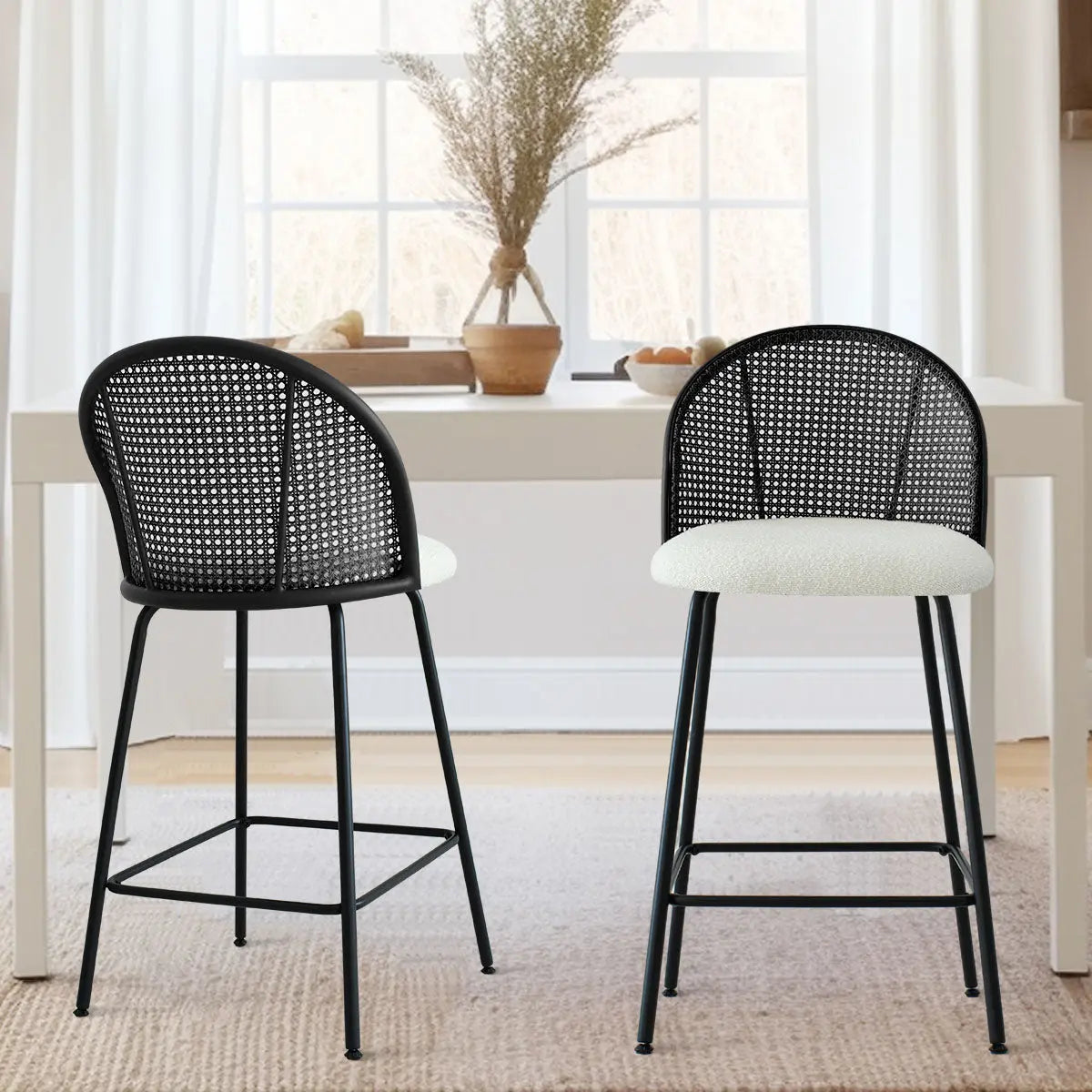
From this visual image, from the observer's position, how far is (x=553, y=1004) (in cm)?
195

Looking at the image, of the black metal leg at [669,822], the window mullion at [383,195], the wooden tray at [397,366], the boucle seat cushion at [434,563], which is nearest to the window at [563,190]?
the window mullion at [383,195]

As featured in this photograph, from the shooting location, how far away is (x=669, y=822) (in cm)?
176

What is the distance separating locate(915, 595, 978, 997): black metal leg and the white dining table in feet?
0.45

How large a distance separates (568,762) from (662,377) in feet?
4.17

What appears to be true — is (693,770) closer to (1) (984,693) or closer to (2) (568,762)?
(1) (984,693)

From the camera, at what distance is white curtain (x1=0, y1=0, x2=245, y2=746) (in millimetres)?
3318

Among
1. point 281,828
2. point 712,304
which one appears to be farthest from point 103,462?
point 712,304

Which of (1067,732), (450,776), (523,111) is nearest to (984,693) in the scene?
(1067,732)

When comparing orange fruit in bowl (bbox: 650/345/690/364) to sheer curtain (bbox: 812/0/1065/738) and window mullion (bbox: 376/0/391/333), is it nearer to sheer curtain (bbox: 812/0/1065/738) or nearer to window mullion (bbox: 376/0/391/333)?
sheer curtain (bbox: 812/0/1065/738)

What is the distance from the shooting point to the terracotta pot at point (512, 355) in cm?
230

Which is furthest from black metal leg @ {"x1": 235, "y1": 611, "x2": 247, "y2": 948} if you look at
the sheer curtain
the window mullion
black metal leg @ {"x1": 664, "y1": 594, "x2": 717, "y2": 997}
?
the sheer curtain

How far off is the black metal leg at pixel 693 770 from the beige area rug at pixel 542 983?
5cm

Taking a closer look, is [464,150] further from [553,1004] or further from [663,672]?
[663,672]

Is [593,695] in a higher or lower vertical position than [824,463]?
lower
